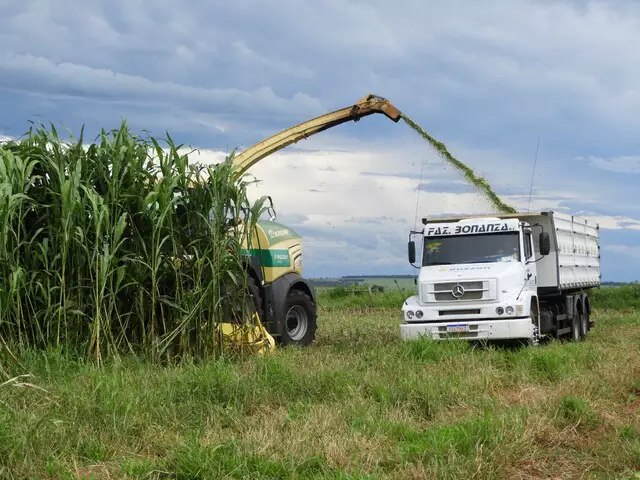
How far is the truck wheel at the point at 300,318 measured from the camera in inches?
610

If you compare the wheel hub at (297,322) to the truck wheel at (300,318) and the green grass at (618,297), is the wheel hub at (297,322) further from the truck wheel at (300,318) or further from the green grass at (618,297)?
the green grass at (618,297)

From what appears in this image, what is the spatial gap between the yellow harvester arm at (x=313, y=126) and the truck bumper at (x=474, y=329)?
428cm

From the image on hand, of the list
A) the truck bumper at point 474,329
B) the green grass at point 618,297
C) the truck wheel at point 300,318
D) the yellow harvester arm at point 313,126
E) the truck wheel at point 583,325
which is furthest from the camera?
the green grass at point 618,297

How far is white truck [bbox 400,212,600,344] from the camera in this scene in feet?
49.7

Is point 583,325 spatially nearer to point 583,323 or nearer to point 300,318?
point 583,323

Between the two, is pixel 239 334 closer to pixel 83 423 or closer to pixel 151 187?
pixel 151 187

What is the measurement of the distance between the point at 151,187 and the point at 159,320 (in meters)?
1.84

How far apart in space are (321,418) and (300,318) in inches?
296

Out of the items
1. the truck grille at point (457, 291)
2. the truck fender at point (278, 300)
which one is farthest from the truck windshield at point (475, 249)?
the truck fender at point (278, 300)

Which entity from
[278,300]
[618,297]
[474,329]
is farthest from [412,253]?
[618,297]

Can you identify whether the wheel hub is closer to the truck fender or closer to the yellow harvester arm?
the truck fender

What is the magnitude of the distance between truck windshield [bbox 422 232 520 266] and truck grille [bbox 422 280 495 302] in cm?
77

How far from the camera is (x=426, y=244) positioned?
1641cm

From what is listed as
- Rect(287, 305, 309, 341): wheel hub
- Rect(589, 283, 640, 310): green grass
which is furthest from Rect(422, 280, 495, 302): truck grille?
Rect(589, 283, 640, 310): green grass
